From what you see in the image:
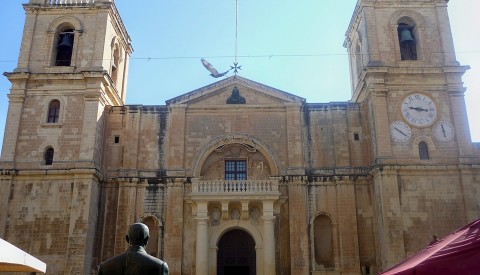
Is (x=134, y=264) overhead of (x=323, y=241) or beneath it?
beneath

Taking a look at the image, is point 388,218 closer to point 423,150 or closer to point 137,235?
point 423,150

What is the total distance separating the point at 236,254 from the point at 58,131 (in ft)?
34.0

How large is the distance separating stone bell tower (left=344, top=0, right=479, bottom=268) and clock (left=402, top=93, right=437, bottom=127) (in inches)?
1.8

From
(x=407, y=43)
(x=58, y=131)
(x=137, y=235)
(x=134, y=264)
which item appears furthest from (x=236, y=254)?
(x=134, y=264)

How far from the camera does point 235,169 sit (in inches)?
965

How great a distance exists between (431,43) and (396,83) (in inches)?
125

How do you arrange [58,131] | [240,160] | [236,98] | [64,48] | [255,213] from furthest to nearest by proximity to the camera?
[64,48]
[236,98]
[240,160]
[58,131]
[255,213]

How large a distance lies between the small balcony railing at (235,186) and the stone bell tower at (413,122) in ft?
16.2

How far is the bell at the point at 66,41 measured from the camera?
25203mm

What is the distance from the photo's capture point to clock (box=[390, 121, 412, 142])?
74.9 feet

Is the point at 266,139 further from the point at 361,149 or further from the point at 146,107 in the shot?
the point at 146,107

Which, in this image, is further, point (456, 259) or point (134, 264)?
point (456, 259)

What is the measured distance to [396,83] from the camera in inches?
940

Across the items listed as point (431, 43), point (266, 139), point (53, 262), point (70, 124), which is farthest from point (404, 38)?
point (53, 262)
